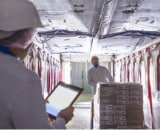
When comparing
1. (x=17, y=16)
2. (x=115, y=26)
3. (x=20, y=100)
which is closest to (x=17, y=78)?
(x=20, y=100)

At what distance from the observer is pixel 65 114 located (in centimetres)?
145

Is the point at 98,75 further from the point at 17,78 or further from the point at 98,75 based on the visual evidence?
the point at 17,78

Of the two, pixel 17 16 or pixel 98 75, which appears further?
pixel 98 75

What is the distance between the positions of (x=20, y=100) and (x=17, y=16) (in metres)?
0.30

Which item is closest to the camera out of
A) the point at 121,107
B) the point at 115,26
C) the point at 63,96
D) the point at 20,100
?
the point at 20,100

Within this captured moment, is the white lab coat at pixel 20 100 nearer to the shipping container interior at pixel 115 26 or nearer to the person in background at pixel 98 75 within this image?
the shipping container interior at pixel 115 26

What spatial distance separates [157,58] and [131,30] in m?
0.76

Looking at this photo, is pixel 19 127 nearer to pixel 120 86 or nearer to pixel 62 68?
pixel 120 86

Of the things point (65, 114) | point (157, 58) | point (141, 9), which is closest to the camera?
point (65, 114)

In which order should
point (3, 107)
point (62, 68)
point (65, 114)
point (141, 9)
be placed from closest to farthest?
point (3, 107)
point (65, 114)
point (141, 9)
point (62, 68)

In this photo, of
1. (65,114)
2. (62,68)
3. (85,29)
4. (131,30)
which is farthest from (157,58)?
(62,68)

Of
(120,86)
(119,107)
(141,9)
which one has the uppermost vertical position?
(141,9)

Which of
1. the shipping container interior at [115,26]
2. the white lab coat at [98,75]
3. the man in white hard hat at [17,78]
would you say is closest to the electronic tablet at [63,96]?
the man in white hard hat at [17,78]

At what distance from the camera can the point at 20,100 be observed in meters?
1.10
